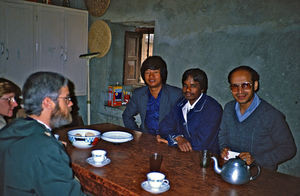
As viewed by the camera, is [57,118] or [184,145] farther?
[184,145]

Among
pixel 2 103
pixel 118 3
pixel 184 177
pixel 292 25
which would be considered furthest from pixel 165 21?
pixel 184 177

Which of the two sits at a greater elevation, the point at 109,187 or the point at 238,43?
the point at 238,43

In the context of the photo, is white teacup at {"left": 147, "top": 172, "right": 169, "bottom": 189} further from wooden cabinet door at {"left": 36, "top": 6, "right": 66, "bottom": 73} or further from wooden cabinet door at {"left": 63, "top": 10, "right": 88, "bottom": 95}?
wooden cabinet door at {"left": 63, "top": 10, "right": 88, "bottom": 95}

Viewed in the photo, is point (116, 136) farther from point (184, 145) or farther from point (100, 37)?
point (100, 37)

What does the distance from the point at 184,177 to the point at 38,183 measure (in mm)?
823

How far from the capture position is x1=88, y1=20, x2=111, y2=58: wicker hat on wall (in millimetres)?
4668

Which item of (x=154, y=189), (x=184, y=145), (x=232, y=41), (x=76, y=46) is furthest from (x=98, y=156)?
(x=76, y=46)

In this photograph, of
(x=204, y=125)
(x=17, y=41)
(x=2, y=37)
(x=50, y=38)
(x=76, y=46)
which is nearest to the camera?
(x=204, y=125)

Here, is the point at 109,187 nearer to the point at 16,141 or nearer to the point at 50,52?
the point at 16,141

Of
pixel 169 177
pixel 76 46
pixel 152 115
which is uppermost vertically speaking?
pixel 76 46

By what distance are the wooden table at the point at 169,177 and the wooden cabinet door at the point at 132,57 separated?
301cm

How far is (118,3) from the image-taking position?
4453 mm

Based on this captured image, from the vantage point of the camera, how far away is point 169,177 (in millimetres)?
1576

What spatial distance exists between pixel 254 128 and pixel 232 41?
1.34 meters
